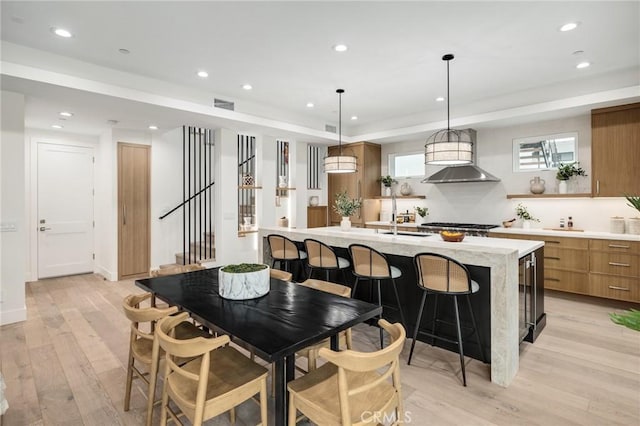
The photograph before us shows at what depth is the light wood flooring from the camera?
7.51 feet

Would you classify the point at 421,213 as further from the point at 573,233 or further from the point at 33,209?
the point at 33,209

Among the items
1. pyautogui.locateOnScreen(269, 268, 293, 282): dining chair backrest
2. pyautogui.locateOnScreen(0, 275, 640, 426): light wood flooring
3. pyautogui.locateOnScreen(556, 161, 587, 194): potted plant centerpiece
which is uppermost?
pyautogui.locateOnScreen(556, 161, 587, 194): potted plant centerpiece

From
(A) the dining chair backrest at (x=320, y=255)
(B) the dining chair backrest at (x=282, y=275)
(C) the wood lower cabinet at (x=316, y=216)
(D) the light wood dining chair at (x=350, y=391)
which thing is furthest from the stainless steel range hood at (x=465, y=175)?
(D) the light wood dining chair at (x=350, y=391)

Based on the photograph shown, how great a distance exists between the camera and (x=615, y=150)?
4594 millimetres

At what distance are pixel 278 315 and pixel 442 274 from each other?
1514mm

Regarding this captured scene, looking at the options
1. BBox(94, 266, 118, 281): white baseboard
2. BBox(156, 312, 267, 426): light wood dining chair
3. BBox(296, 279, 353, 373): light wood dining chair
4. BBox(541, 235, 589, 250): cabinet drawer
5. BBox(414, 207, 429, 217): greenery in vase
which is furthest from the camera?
BBox(414, 207, 429, 217): greenery in vase

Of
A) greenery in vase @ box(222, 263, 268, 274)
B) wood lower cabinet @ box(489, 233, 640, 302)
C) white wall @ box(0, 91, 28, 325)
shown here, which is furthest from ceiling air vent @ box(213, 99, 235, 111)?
wood lower cabinet @ box(489, 233, 640, 302)

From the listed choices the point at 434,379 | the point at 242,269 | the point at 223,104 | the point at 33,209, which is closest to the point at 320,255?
the point at 242,269

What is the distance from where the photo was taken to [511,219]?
5883mm

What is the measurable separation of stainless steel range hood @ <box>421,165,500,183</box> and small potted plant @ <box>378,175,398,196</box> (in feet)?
4.03

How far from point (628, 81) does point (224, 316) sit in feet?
18.3

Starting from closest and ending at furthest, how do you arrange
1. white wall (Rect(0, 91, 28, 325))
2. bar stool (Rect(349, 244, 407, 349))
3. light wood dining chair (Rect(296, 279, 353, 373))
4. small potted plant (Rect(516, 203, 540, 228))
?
light wood dining chair (Rect(296, 279, 353, 373)) < bar stool (Rect(349, 244, 407, 349)) < white wall (Rect(0, 91, 28, 325)) < small potted plant (Rect(516, 203, 540, 228))

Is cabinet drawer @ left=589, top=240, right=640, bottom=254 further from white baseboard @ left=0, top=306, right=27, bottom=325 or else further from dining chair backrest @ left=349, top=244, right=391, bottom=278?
white baseboard @ left=0, top=306, right=27, bottom=325

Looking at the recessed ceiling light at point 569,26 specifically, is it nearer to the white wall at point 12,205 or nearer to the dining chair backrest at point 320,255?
the dining chair backrest at point 320,255
